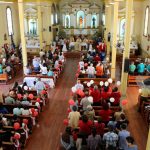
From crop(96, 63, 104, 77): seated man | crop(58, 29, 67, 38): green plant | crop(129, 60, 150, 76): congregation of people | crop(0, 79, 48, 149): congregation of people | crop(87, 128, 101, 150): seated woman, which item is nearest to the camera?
crop(87, 128, 101, 150): seated woman

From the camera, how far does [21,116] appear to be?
844 cm

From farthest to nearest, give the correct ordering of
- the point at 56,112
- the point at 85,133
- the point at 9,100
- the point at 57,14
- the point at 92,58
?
the point at 57,14 < the point at 92,58 < the point at 56,112 < the point at 9,100 < the point at 85,133

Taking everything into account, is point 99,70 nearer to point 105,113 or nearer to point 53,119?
point 53,119

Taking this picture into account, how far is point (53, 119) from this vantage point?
9.55 m

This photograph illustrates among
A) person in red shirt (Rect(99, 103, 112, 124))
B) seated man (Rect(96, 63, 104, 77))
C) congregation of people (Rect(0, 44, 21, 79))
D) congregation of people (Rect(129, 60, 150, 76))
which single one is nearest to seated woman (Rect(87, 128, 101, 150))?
person in red shirt (Rect(99, 103, 112, 124))

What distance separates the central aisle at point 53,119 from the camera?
7.97 m

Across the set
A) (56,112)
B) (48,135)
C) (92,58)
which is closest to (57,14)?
(92,58)

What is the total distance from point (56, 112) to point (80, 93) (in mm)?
1484

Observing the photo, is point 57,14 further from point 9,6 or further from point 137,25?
point 137,25

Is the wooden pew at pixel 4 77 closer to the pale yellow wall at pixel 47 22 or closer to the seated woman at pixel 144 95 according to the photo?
the seated woman at pixel 144 95

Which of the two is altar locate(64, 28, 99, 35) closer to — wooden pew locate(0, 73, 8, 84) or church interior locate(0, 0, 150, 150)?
church interior locate(0, 0, 150, 150)

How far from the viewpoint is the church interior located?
23.7ft

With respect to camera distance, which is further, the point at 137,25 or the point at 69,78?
the point at 137,25

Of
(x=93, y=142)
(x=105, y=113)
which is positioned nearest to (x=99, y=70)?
(x=105, y=113)
